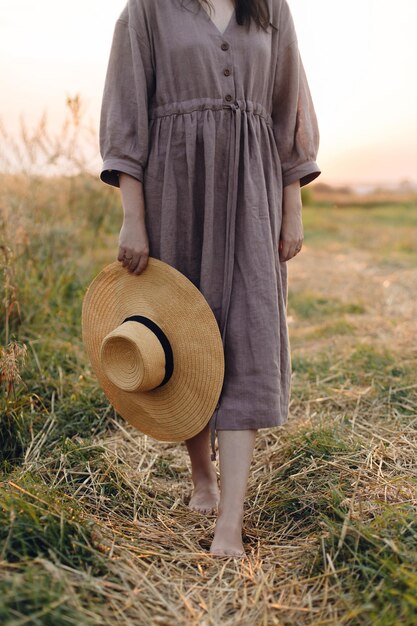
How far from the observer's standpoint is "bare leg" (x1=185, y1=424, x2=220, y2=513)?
2.23 m

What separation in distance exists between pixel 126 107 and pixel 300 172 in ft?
1.84

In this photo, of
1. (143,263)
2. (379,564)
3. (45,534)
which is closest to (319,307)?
(143,263)

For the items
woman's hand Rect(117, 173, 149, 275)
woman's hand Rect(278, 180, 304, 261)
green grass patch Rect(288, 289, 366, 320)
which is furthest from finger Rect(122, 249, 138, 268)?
green grass patch Rect(288, 289, 366, 320)

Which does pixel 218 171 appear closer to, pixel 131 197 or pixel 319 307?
pixel 131 197

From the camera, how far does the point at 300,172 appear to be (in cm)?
208

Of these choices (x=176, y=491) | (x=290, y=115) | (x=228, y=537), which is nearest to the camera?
(x=228, y=537)

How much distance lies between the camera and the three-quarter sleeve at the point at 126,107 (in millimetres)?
1959

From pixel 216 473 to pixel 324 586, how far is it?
36.4 inches

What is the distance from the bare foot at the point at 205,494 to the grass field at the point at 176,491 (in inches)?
2.0

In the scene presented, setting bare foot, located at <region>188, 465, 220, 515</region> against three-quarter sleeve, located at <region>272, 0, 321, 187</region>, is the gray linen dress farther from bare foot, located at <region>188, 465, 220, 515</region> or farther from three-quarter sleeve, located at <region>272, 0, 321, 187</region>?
bare foot, located at <region>188, 465, 220, 515</region>

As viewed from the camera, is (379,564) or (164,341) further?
(164,341)

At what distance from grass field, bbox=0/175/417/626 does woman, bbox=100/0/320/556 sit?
9.0 inches

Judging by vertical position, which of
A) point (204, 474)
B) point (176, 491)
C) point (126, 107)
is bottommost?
point (176, 491)

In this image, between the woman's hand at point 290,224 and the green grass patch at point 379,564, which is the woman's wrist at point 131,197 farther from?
the green grass patch at point 379,564
